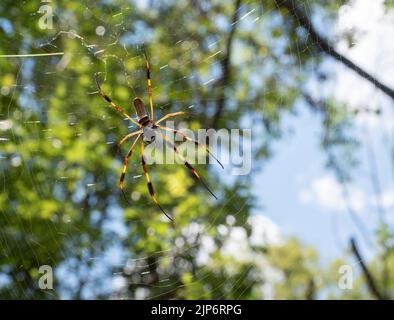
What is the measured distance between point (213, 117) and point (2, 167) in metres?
2.31

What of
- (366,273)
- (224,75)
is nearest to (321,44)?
(224,75)

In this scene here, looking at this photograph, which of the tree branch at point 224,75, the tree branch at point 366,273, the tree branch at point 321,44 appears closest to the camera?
the tree branch at point 321,44

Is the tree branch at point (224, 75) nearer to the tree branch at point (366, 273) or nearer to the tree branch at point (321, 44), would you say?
the tree branch at point (321, 44)

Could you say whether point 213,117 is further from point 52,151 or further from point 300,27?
point 52,151

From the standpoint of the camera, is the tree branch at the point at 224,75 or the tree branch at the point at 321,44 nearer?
the tree branch at the point at 321,44

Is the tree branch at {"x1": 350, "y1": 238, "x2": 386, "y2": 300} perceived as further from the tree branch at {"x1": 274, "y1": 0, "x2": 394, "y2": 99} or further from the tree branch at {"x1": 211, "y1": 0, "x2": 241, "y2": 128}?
the tree branch at {"x1": 211, "y1": 0, "x2": 241, "y2": 128}

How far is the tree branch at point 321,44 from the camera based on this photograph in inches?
125

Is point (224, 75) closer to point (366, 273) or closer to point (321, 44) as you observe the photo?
point (321, 44)

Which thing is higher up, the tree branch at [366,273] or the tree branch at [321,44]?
the tree branch at [321,44]

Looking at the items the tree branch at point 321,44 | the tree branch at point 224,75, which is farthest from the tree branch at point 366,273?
the tree branch at point 224,75

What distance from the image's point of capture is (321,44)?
3863 millimetres

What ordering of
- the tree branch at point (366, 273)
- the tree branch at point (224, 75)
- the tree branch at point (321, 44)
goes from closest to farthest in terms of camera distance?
1. the tree branch at point (321, 44)
2. the tree branch at point (366, 273)
3. the tree branch at point (224, 75)

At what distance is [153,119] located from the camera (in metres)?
4.10

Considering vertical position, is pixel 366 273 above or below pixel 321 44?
below
